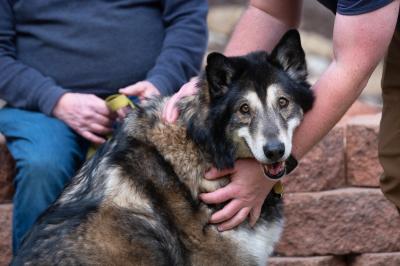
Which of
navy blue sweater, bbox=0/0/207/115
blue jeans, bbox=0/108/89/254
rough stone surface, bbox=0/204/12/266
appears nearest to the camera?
blue jeans, bbox=0/108/89/254

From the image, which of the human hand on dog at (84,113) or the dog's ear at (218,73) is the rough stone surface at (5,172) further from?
the dog's ear at (218,73)

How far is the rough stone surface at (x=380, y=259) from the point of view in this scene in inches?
181

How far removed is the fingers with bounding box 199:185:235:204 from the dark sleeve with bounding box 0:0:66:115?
3.19ft

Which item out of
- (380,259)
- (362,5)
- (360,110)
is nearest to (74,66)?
(362,5)

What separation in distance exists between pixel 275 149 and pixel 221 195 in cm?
37

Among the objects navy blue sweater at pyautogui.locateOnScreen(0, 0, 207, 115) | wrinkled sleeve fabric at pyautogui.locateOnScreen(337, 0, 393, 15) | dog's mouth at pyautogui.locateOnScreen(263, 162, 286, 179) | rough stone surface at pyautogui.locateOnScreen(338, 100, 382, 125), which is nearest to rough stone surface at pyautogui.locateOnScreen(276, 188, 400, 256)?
rough stone surface at pyautogui.locateOnScreen(338, 100, 382, 125)

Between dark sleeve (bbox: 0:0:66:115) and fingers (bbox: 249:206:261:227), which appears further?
dark sleeve (bbox: 0:0:66:115)

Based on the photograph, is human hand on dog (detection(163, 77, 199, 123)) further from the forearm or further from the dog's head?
the forearm

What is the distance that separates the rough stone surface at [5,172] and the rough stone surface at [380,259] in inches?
77.9

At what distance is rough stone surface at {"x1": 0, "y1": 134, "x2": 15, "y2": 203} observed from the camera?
169 inches

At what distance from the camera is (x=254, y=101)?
314cm

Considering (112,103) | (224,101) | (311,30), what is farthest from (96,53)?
(311,30)

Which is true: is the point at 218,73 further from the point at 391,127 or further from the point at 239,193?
the point at 391,127

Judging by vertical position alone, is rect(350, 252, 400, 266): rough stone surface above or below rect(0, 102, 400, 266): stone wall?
below
